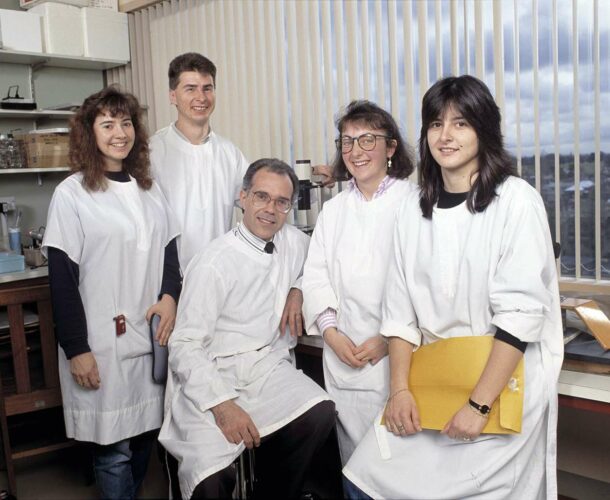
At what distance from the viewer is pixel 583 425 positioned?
2.46 metres

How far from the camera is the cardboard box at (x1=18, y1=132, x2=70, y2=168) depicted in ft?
12.5

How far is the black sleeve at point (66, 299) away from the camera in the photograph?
2.05 m

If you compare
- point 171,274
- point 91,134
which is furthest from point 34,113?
point 171,274

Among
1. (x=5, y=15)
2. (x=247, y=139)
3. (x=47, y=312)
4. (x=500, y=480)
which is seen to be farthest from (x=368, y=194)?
(x=5, y=15)

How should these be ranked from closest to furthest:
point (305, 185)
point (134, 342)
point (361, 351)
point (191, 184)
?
point (361, 351), point (134, 342), point (191, 184), point (305, 185)

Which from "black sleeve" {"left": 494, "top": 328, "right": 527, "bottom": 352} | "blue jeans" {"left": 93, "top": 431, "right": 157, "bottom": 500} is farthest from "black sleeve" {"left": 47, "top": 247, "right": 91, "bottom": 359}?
"black sleeve" {"left": 494, "top": 328, "right": 527, "bottom": 352}

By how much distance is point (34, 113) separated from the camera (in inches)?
153

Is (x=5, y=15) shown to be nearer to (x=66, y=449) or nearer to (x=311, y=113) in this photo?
(x=311, y=113)

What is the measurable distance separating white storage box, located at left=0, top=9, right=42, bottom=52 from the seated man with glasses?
236 centimetres

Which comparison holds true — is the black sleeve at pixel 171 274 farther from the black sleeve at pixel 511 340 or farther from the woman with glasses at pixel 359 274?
the black sleeve at pixel 511 340

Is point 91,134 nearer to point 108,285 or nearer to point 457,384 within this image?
point 108,285

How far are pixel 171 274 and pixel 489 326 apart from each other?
1.15 metres

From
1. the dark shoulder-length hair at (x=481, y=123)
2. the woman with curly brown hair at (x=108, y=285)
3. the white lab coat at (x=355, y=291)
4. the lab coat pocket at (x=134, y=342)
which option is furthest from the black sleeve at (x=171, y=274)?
the dark shoulder-length hair at (x=481, y=123)

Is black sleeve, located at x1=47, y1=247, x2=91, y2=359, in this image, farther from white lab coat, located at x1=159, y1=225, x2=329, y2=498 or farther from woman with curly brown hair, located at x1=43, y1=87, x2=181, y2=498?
white lab coat, located at x1=159, y1=225, x2=329, y2=498
